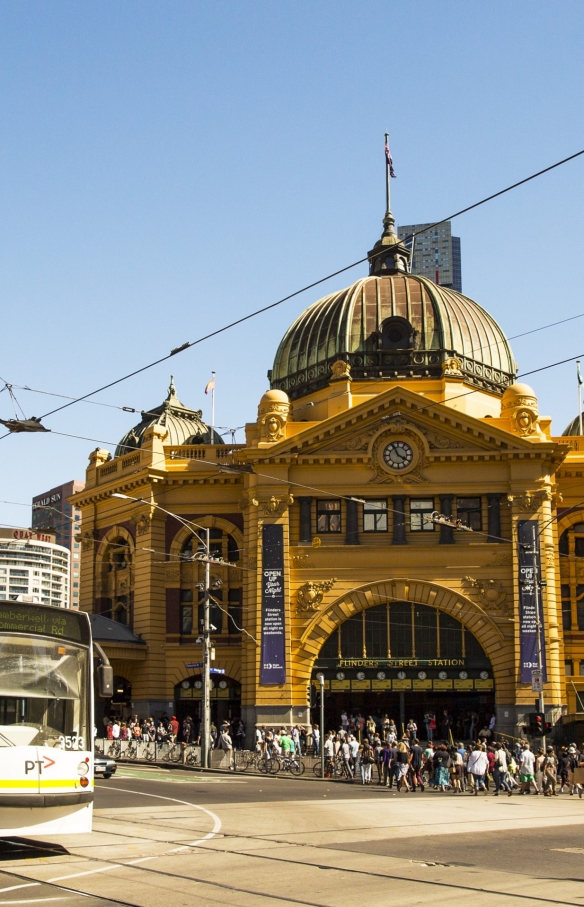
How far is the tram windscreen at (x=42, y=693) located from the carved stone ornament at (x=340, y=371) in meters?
41.8

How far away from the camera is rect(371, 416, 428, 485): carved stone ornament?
5484cm

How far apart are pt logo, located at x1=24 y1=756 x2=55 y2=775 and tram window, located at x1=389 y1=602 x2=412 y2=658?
3809cm

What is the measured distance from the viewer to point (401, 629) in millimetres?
53875

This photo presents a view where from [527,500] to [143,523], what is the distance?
63.2 ft

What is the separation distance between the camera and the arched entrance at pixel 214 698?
2291 inches

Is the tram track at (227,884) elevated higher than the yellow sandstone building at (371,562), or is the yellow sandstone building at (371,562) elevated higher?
the yellow sandstone building at (371,562)

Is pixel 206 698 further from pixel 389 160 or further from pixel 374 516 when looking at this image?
pixel 389 160

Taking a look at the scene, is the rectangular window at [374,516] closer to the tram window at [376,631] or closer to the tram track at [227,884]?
the tram window at [376,631]

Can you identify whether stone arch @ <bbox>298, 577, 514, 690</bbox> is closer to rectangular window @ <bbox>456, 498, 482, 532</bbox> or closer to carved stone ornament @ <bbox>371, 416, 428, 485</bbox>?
rectangular window @ <bbox>456, 498, 482, 532</bbox>

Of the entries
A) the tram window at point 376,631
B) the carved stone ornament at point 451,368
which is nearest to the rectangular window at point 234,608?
the tram window at point 376,631

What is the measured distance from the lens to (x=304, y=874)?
1591 centimetres

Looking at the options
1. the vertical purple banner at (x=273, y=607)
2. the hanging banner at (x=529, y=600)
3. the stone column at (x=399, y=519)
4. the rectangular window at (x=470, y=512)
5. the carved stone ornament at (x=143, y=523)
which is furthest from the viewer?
the carved stone ornament at (x=143, y=523)

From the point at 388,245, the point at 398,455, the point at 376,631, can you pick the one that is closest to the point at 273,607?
the point at 376,631

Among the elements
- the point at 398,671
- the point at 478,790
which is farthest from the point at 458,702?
the point at 478,790
